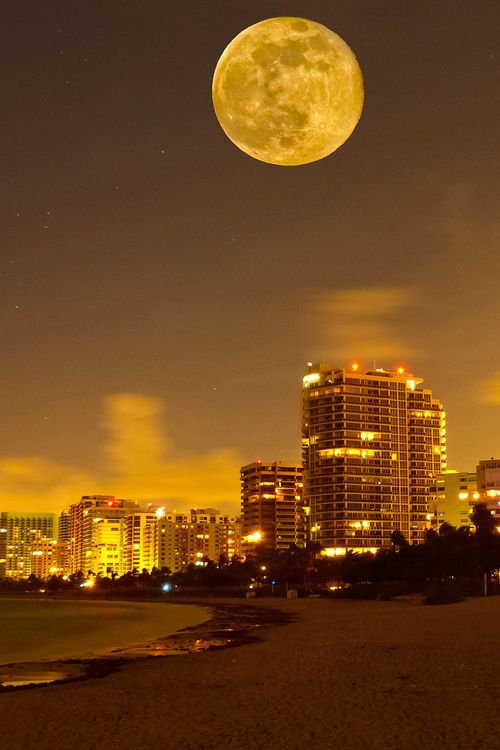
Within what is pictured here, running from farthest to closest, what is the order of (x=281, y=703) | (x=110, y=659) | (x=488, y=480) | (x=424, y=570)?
(x=488, y=480)
(x=424, y=570)
(x=110, y=659)
(x=281, y=703)

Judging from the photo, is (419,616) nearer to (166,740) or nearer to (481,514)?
(166,740)

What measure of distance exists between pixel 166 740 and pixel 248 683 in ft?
21.0

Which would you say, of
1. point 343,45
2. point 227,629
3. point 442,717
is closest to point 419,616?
point 227,629

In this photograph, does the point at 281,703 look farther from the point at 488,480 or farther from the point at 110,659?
the point at 488,480

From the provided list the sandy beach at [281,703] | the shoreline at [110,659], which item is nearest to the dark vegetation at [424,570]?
the shoreline at [110,659]

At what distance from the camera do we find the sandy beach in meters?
13.2

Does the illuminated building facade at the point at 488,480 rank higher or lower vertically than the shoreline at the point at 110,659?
higher

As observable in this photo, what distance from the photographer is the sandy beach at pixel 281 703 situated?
13.2 m

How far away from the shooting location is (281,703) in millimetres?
16516

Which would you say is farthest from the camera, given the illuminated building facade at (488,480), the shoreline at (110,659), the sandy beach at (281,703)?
the illuminated building facade at (488,480)

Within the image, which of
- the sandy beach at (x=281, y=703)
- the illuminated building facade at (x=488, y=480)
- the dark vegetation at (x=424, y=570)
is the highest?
the illuminated building facade at (x=488, y=480)

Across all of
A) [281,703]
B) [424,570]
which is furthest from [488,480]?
[281,703]

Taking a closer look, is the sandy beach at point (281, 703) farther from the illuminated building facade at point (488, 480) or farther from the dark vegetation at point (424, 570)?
the illuminated building facade at point (488, 480)

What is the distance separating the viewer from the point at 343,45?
13828mm
